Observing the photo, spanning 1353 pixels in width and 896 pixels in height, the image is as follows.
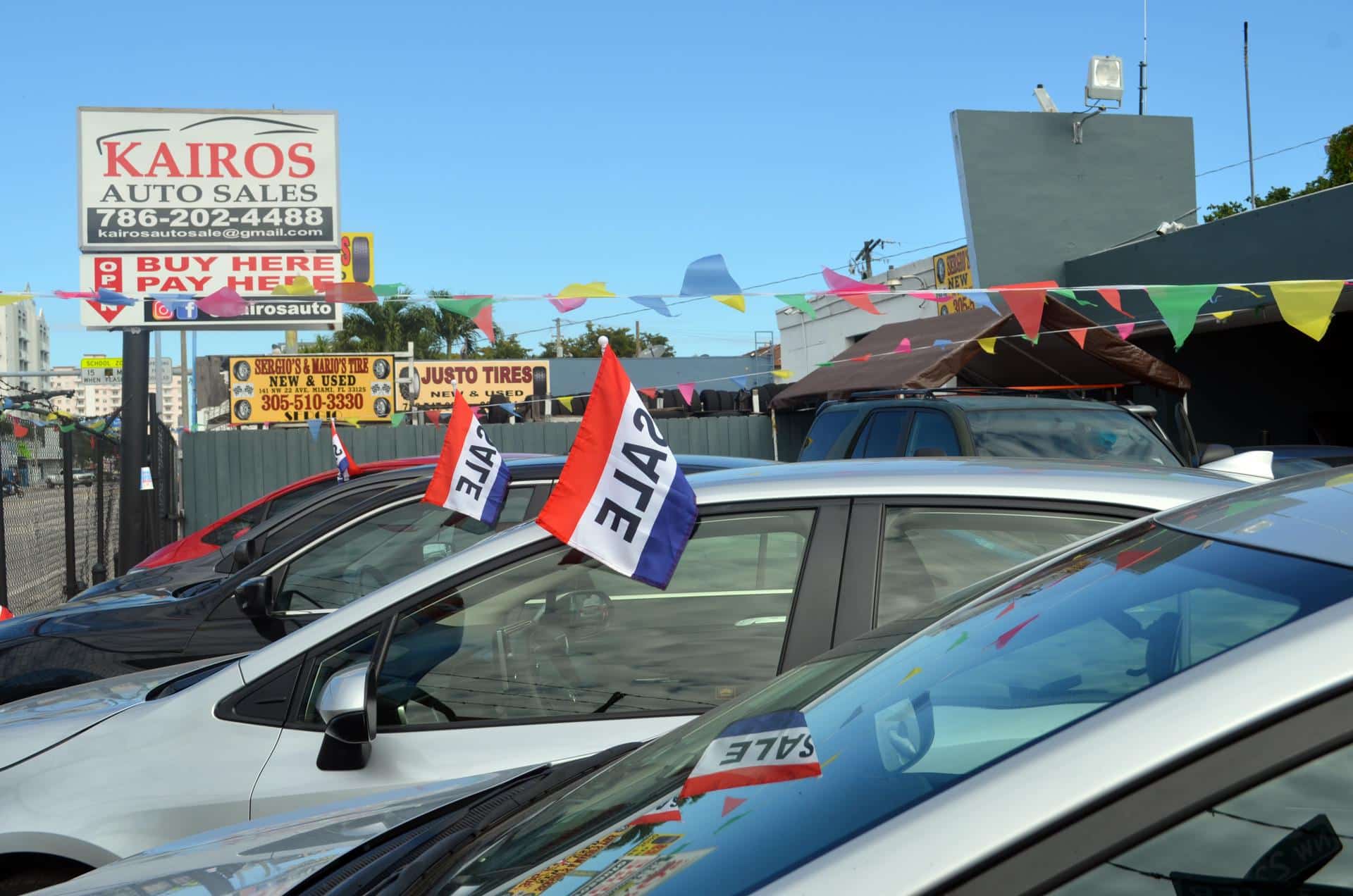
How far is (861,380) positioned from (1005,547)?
30.6 feet

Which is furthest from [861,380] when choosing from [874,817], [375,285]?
[874,817]

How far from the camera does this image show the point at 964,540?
313 cm

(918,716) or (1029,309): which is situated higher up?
(1029,309)

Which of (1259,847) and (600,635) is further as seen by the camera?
(600,635)

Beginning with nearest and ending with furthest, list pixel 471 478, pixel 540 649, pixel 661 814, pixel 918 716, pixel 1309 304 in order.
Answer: pixel 918 716 → pixel 661 814 → pixel 540 649 → pixel 471 478 → pixel 1309 304

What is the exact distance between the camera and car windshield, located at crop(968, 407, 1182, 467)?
7.58 meters

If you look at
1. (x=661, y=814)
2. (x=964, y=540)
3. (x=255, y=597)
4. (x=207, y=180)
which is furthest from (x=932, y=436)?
(x=207, y=180)

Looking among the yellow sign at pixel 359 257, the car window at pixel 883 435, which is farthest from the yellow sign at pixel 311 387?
the car window at pixel 883 435

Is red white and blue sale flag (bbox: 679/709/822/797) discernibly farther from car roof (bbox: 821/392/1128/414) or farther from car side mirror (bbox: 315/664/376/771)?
car roof (bbox: 821/392/1128/414)

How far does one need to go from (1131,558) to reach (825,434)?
25.0ft

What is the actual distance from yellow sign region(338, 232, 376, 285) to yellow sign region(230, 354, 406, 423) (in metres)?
5.56

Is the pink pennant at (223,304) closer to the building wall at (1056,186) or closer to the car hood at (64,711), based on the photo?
the car hood at (64,711)

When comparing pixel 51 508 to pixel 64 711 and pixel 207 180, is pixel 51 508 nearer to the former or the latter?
pixel 207 180

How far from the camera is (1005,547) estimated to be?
314 cm
